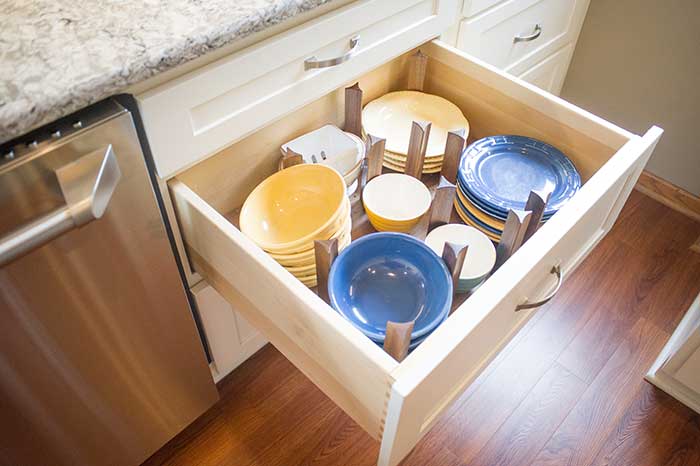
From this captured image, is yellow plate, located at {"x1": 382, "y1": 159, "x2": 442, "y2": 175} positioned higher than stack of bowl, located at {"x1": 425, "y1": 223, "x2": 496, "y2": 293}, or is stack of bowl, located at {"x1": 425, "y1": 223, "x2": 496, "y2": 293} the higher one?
yellow plate, located at {"x1": 382, "y1": 159, "x2": 442, "y2": 175}

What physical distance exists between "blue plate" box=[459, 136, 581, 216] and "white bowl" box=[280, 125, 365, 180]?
0.65 feet

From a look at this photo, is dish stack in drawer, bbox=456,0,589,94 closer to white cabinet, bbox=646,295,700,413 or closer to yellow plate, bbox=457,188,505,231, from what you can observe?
yellow plate, bbox=457,188,505,231

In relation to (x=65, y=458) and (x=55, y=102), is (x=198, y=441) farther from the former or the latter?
(x=55, y=102)

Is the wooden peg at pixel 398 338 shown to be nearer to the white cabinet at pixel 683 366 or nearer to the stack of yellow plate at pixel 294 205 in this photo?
the stack of yellow plate at pixel 294 205

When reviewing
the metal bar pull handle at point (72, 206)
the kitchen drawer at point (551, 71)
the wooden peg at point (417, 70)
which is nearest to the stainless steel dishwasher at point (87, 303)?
the metal bar pull handle at point (72, 206)

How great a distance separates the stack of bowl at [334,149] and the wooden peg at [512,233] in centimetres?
29

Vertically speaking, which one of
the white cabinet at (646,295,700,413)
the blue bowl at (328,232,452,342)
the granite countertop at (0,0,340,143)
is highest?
the granite countertop at (0,0,340,143)

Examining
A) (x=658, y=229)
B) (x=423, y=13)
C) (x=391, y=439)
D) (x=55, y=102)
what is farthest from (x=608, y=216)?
(x=55, y=102)

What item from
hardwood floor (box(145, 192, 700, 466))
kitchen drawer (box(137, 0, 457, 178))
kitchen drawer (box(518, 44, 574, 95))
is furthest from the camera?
kitchen drawer (box(518, 44, 574, 95))

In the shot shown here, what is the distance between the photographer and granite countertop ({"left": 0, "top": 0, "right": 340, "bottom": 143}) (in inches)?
23.2

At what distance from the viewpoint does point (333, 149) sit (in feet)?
3.44

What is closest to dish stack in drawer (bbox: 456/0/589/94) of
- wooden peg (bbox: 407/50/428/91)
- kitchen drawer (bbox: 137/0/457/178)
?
wooden peg (bbox: 407/50/428/91)

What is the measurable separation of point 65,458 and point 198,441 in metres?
0.32

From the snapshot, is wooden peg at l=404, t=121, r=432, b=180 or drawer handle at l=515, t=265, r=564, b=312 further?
wooden peg at l=404, t=121, r=432, b=180
